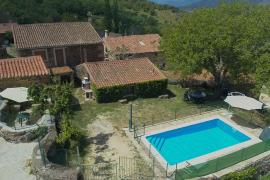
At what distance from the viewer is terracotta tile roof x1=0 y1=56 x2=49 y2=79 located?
1180 inches

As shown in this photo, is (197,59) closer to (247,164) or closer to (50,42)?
(247,164)

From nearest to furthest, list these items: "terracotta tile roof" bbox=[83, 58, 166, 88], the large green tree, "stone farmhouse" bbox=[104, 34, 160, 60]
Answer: the large green tree
"terracotta tile roof" bbox=[83, 58, 166, 88]
"stone farmhouse" bbox=[104, 34, 160, 60]

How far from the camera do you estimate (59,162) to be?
21.1 m

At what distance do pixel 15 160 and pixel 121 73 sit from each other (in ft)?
50.3

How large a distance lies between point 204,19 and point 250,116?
1004 centimetres

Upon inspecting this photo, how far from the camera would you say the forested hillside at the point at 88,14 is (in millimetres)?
69438

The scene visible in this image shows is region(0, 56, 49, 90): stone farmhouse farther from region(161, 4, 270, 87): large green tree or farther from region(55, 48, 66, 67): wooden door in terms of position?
region(161, 4, 270, 87): large green tree

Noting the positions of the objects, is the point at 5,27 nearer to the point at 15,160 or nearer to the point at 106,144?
the point at 106,144

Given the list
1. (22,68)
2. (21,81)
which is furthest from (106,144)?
(22,68)

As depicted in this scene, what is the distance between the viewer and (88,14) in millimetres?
76750

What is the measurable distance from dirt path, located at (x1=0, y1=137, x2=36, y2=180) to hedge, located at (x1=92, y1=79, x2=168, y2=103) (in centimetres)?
1016

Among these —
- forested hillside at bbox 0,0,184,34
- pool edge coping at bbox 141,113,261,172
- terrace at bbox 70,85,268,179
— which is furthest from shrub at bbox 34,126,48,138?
forested hillside at bbox 0,0,184,34

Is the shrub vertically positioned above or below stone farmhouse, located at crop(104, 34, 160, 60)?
below

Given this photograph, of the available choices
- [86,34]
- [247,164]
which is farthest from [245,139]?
[86,34]
